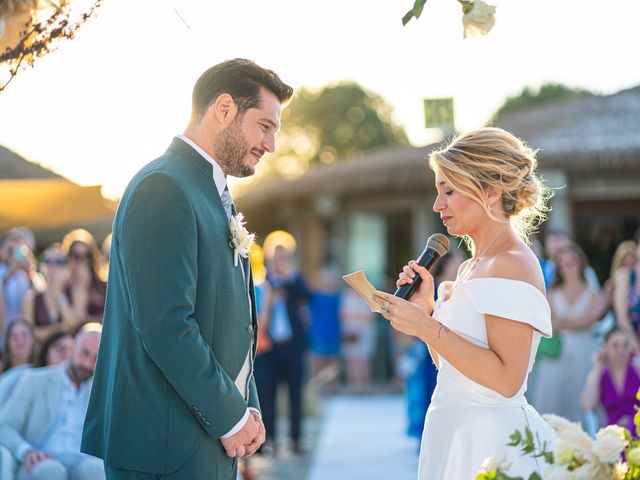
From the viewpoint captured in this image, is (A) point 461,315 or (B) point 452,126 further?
(B) point 452,126

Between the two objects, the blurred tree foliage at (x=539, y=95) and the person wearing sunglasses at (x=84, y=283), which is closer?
the person wearing sunglasses at (x=84, y=283)

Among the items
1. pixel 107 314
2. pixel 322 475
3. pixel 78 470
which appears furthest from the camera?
pixel 322 475

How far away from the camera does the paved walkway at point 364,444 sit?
304 inches

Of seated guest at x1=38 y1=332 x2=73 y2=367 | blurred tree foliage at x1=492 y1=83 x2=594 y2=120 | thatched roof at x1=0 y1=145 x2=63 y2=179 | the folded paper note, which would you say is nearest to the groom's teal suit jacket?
the folded paper note

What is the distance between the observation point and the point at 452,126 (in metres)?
4.13

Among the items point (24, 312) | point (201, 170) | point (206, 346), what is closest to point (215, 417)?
point (206, 346)

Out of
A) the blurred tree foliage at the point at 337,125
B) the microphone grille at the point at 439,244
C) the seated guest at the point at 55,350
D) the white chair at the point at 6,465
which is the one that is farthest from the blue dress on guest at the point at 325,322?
the blurred tree foliage at the point at 337,125

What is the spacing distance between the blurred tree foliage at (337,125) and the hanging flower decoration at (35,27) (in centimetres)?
4841

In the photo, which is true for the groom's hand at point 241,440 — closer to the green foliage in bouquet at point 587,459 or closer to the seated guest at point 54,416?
the green foliage in bouquet at point 587,459

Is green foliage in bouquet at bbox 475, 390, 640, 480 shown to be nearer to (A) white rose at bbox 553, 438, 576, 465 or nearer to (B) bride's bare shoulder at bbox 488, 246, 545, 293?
(A) white rose at bbox 553, 438, 576, 465

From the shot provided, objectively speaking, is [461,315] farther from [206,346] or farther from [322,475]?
[322,475]

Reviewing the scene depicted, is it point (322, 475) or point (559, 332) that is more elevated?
point (559, 332)

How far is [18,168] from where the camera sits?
17.2ft

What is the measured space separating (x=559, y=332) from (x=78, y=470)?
4819 millimetres
